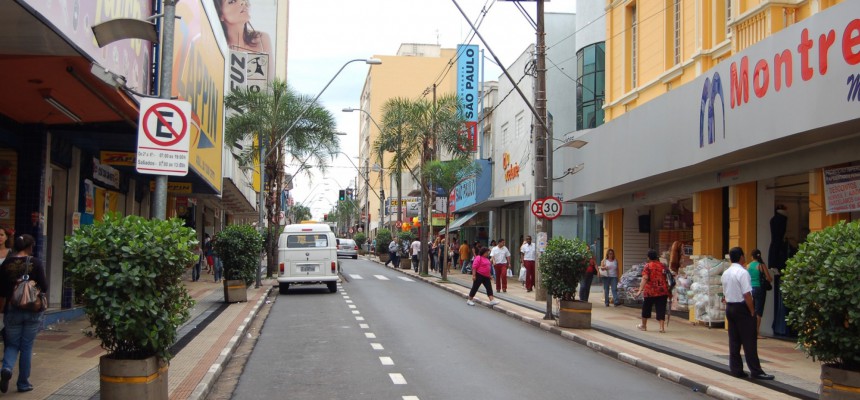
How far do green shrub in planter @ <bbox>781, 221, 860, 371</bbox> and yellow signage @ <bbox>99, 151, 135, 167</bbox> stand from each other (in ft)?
43.0

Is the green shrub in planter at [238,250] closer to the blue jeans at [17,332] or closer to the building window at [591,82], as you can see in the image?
the blue jeans at [17,332]

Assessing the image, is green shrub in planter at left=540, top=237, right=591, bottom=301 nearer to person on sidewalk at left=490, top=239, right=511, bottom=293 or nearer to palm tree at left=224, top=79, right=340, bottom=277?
person on sidewalk at left=490, top=239, right=511, bottom=293

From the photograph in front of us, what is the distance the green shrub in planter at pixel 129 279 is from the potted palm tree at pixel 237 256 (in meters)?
13.1

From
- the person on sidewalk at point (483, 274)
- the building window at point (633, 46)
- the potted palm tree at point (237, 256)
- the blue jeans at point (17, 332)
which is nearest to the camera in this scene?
the blue jeans at point (17, 332)

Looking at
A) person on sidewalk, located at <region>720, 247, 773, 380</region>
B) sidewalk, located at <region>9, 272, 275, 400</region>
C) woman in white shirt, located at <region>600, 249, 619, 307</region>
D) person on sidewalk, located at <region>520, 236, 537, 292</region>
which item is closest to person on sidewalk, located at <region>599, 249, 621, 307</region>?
woman in white shirt, located at <region>600, 249, 619, 307</region>

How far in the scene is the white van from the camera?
81.7 feet

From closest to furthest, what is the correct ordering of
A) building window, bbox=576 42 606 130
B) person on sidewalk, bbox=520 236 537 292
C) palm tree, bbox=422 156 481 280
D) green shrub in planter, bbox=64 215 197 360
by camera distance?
1. green shrub in planter, bbox=64 215 197 360
2. person on sidewalk, bbox=520 236 537 292
3. building window, bbox=576 42 606 130
4. palm tree, bbox=422 156 481 280

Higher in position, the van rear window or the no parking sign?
the no parking sign

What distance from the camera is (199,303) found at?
20641mm

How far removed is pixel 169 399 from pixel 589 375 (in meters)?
5.63

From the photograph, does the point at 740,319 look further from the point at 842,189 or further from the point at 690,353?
the point at 842,189

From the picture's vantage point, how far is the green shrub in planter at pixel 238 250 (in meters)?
21.0

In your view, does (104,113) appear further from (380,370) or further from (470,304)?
(470,304)

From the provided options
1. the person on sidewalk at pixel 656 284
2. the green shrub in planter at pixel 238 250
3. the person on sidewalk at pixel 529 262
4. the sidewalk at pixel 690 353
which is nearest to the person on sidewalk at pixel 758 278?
the sidewalk at pixel 690 353
